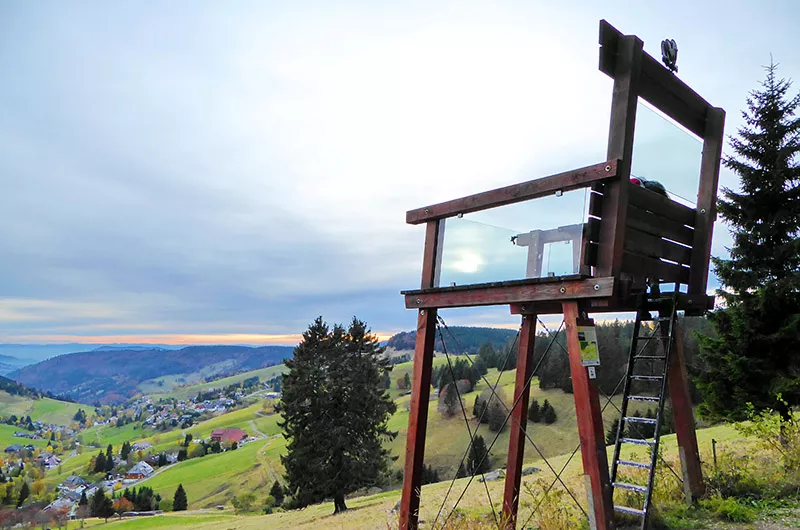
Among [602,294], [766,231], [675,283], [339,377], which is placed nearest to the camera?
[602,294]

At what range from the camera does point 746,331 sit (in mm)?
14867

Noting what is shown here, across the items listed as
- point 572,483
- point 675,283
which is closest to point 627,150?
point 675,283

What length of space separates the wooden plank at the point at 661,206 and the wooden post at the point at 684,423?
1555 mm

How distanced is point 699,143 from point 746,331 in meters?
9.85

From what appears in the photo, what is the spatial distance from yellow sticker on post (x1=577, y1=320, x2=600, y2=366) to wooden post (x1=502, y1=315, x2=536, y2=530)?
192 cm

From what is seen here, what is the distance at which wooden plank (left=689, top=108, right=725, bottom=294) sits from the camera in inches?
298

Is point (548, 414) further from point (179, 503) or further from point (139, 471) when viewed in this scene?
point (139, 471)

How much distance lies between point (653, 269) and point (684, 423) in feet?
7.26

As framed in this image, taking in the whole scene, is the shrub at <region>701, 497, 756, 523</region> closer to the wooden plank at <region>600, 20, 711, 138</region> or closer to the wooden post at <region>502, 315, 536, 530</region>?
the wooden post at <region>502, 315, 536, 530</region>

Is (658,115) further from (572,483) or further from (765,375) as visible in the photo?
(765,375)

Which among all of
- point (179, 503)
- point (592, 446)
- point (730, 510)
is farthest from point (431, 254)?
point (179, 503)

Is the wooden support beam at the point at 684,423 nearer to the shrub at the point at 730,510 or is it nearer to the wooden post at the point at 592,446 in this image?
the shrub at the point at 730,510

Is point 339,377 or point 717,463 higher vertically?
point 717,463

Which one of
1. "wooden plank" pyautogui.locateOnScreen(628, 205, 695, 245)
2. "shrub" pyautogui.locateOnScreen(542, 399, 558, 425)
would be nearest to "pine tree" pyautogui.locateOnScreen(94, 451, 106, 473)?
"shrub" pyautogui.locateOnScreen(542, 399, 558, 425)
